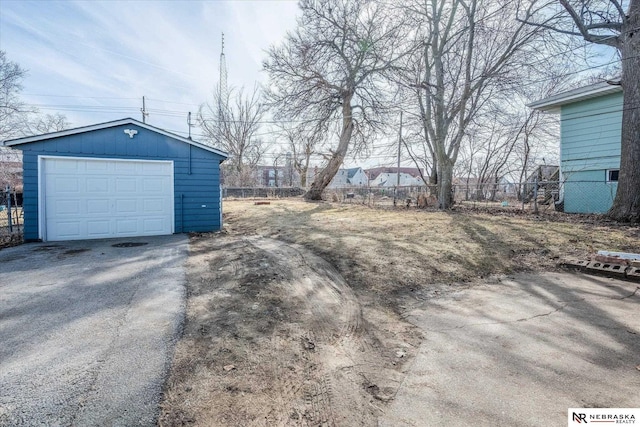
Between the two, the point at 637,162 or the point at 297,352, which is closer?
the point at 297,352

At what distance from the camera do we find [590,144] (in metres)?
11.7

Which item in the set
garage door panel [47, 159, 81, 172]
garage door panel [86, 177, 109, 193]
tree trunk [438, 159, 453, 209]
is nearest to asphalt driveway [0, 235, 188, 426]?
garage door panel [86, 177, 109, 193]

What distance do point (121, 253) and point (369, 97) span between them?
13362mm

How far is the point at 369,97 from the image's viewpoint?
16.0 m

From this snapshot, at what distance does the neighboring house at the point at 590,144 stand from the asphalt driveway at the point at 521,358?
9518mm

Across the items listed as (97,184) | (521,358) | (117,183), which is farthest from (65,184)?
(521,358)

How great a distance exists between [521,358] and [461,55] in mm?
13092

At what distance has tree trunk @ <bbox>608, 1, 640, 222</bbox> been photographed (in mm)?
8188

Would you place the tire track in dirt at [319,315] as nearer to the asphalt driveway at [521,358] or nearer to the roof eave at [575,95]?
Answer: the asphalt driveway at [521,358]

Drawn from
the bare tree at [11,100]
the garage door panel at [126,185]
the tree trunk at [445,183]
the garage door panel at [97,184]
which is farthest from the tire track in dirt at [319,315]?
the bare tree at [11,100]

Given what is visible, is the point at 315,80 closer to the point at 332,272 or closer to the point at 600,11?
the point at 600,11

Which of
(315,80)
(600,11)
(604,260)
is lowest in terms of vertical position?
(604,260)

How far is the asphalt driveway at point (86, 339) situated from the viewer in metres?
1.86

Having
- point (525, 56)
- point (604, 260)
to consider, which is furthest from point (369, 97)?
point (604, 260)
